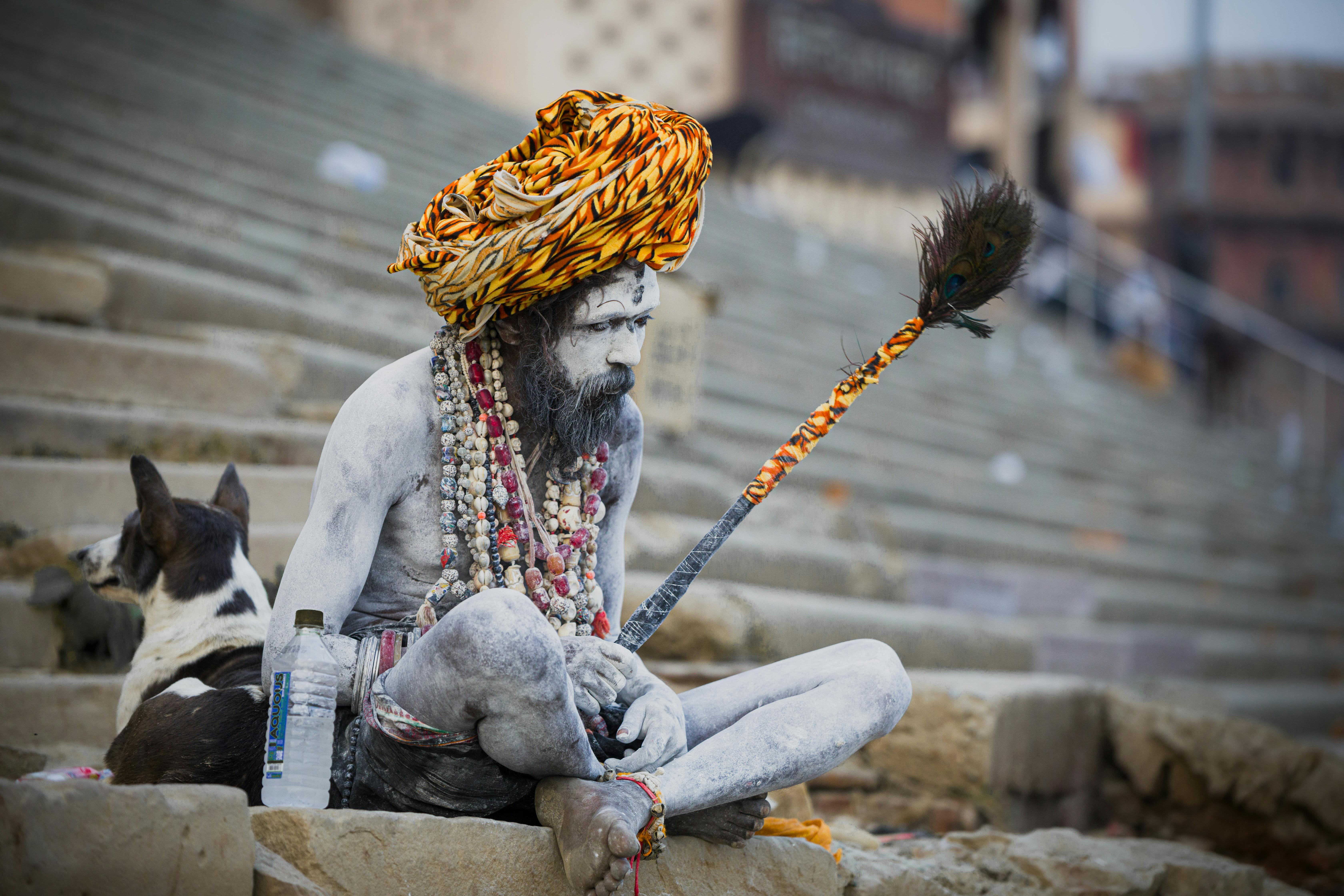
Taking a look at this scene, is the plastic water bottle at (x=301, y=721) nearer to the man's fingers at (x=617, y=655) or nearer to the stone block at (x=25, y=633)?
the man's fingers at (x=617, y=655)

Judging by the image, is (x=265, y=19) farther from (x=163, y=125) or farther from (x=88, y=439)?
(x=88, y=439)

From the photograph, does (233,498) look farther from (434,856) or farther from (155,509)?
(434,856)

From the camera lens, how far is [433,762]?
204 centimetres

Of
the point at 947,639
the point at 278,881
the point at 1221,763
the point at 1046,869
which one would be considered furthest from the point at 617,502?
the point at 1221,763

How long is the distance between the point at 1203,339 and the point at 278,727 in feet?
41.8

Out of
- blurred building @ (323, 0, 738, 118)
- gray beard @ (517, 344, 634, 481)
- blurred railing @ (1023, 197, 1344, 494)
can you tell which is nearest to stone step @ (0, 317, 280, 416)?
gray beard @ (517, 344, 634, 481)

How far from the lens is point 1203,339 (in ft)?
42.7

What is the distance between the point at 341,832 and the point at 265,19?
9.99 m

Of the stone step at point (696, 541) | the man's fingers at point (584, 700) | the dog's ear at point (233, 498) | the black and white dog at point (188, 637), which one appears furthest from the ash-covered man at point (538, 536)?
the stone step at point (696, 541)

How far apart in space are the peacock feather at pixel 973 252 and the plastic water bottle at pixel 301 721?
1.27 meters

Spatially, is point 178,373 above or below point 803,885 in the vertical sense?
above

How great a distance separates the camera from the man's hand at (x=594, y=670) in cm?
210

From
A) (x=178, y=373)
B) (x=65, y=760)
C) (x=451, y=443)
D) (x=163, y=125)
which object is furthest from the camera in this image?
(x=163, y=125)

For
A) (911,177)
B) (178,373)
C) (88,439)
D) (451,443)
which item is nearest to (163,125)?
(178,373)
